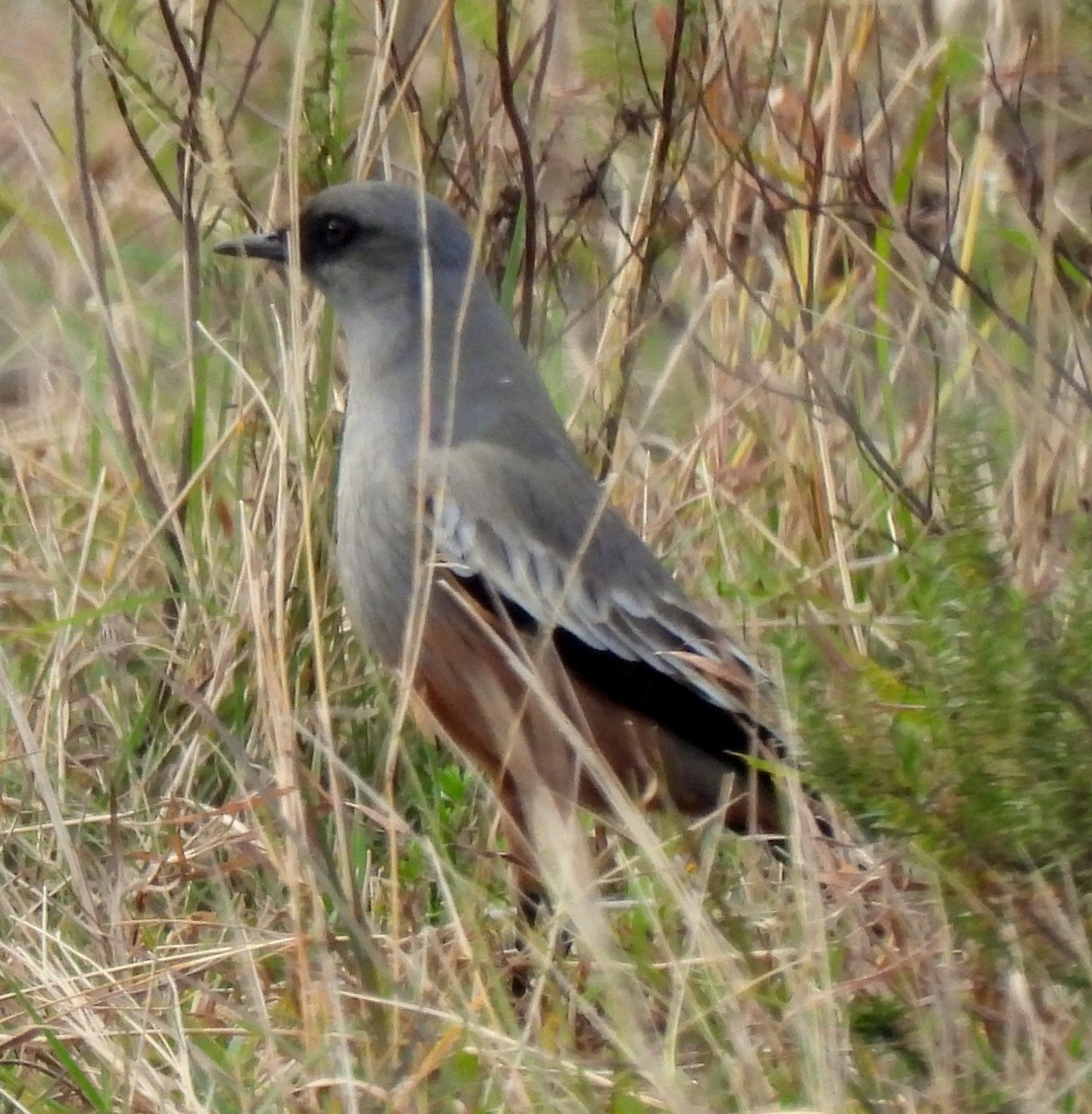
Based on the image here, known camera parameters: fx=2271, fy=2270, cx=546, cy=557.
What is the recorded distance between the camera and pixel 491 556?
13.5 feet

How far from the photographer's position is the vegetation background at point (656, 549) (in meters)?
2.86

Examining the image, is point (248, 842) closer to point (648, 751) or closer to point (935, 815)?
point (648, 751)

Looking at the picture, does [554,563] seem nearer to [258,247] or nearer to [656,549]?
[656,549]

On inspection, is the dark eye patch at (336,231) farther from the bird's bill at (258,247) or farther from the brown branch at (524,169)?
the brown branch at (524,169)

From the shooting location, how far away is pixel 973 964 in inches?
117

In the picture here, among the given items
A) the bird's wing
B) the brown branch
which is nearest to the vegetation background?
the brown branch

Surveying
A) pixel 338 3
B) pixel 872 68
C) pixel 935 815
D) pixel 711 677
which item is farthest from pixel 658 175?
pixel 935 815

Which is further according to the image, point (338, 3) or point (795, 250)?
point (795, 250)

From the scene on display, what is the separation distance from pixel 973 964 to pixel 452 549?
1.45 metres

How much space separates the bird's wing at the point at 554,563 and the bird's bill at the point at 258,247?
0.50 meters

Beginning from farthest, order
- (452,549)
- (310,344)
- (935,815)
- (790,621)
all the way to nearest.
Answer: (310,344) → (452,549) → (790,621) → (935,815)

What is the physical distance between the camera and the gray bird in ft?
13.0

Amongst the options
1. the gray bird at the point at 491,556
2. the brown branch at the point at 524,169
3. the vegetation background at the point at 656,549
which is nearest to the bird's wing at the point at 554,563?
the gray bird at the point at 491,556

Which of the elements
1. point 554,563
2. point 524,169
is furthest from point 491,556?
point 524,169
